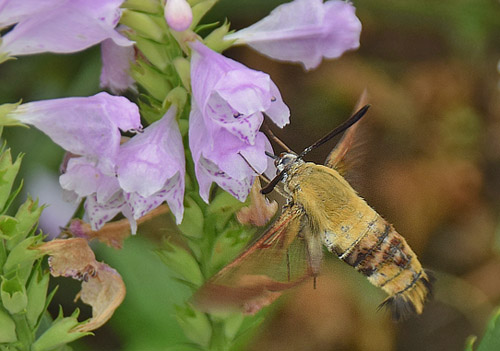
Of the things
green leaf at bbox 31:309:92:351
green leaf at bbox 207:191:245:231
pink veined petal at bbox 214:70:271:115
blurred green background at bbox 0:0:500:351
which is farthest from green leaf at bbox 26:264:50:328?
blurred green background at bbox 0:0:500:351

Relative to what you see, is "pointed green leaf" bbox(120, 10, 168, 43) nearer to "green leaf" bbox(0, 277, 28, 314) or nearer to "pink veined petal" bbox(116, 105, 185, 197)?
"pink veined petal" bbox(116, 105, 185, 197)

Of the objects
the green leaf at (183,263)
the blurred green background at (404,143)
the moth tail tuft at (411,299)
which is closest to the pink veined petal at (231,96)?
the green leaf at (183,263)

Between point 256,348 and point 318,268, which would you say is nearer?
point 318,268

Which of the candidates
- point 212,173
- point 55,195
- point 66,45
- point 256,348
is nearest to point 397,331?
point 256,348

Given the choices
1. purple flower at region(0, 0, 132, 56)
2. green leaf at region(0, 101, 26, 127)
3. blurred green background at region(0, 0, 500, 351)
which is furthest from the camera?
blurred green background at region(0, 0, 500, 351)

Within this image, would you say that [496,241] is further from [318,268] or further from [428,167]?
[318,268]

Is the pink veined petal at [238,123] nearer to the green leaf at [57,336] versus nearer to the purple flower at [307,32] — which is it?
the purple flower at [307,32]

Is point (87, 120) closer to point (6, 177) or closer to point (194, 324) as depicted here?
point (6, 177)

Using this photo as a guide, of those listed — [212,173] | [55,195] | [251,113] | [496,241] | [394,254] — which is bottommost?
[496,241]
